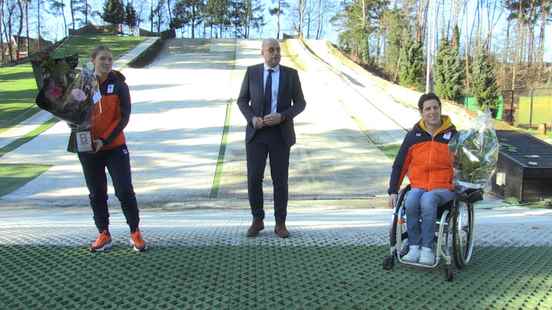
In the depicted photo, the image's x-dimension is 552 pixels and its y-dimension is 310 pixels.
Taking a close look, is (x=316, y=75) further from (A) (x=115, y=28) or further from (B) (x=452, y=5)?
(A) (x=115, y=28)

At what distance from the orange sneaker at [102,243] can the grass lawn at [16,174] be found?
20.7 ft

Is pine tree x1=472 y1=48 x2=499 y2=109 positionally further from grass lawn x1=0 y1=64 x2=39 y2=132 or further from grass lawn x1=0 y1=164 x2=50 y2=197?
grass lawn x1=0 y1=164 x2=50 y2=197

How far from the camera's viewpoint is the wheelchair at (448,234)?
3318 millimetres

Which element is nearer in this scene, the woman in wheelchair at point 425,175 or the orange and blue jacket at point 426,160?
the woman in wheelchair at point 425,175

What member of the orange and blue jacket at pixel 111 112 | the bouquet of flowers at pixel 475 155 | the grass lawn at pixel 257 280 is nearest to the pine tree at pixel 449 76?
the grass lawn at pixel 257 280

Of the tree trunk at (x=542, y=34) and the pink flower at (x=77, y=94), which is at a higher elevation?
the tree trunk at (x=542, y=34)

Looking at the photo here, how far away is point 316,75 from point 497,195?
17.9 metres

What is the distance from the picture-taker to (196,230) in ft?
15.3

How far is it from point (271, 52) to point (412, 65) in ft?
106

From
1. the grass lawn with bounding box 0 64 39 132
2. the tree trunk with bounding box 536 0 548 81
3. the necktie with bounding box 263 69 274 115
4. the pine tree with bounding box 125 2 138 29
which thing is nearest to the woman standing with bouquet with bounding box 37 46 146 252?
the necktie with bounding box 263 69 274 115

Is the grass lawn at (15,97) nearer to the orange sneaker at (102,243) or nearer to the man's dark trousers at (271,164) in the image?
the orange sneaker at (102,243)

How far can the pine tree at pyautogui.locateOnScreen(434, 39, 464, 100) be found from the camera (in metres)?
29.7

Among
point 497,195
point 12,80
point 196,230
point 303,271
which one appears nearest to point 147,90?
point 12,80

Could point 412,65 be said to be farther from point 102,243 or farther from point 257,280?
point 257,280
